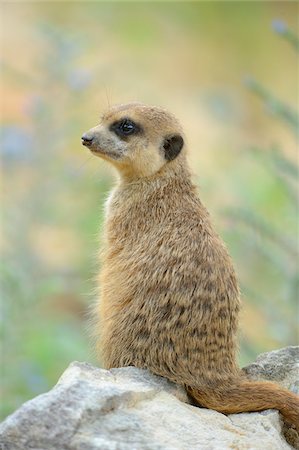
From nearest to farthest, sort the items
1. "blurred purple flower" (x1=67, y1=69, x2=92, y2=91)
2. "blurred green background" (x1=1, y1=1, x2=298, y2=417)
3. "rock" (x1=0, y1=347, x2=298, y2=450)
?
"rock" (x1=0, y1=347, x2=298, y2=450), "blurred green background" (x1=1, y1=1, x2=298, y2=417), "blurred purple flower" (x1=67, y1=69, x2=92, y2=91)

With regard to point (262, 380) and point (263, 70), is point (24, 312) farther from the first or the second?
point (263, 70)

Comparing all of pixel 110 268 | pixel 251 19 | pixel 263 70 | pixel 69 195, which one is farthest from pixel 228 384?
pixel 251 19

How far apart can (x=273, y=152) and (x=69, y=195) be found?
3.17 metres

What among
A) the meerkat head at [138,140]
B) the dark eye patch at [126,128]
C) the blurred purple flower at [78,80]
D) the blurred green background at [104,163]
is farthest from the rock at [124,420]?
the blurred purple flower at [78,80]

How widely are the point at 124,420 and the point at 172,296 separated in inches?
24.5

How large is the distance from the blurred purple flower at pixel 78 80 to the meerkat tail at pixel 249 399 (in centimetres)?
342

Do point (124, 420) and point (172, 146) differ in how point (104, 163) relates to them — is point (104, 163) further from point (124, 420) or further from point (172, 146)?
point (124, 420)

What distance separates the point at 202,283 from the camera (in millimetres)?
3379

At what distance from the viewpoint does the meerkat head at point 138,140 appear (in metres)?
3.80

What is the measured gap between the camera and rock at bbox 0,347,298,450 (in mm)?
2719

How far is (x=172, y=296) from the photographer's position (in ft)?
11.0

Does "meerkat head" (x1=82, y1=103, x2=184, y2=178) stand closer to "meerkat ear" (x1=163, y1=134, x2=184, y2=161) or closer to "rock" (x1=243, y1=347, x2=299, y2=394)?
"meerkat ear" (x1=163, y1=134, x2=184, y2=161)

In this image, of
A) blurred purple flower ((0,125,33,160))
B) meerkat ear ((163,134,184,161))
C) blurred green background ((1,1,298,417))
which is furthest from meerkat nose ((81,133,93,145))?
blurred purple flower ((0,125,33,160))

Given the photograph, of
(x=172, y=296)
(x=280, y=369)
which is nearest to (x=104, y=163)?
(x=172, y=296)
